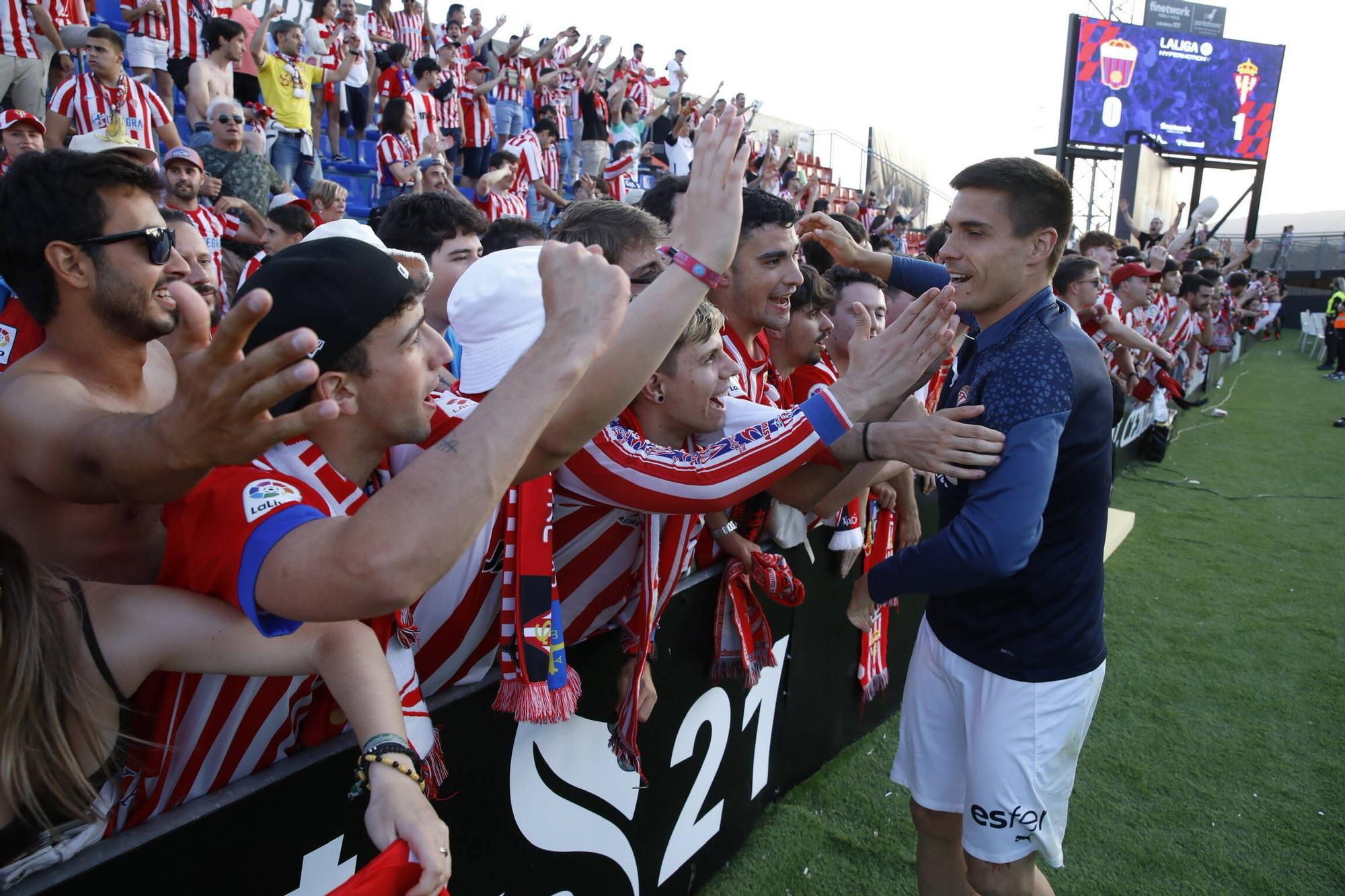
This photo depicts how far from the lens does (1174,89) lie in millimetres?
23500

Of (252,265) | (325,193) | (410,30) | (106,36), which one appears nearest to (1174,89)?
(410,30)

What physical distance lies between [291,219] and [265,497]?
5.31 meters

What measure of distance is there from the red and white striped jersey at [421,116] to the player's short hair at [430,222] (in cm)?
750

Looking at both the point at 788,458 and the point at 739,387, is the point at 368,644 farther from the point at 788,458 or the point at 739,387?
the point at 739,387

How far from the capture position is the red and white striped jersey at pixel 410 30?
1377 cm

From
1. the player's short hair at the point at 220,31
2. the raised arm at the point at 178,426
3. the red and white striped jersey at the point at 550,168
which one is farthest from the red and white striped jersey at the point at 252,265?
the red and white striped jersey at the point at 550,168

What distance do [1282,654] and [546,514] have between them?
5.14 m

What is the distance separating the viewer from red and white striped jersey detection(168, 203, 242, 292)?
5.65m

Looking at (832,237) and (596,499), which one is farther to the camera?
(832,237)

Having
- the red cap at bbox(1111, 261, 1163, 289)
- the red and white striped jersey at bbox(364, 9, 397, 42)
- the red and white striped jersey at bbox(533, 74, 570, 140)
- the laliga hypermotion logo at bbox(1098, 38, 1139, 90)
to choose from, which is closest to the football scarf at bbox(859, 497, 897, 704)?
the red cap at bbox(1111, 261, 1163, 289)

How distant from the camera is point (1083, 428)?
2.22 metres

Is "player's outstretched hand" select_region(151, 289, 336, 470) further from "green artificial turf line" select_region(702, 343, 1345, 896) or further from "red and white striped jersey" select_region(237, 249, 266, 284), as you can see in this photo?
"red and white striped jersey" select_region(237, 249, 266, 284)

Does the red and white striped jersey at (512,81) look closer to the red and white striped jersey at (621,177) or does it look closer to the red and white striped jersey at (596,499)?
the red and white striped jersey at (621,177)

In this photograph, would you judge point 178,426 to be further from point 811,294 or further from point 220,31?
point 220,31
